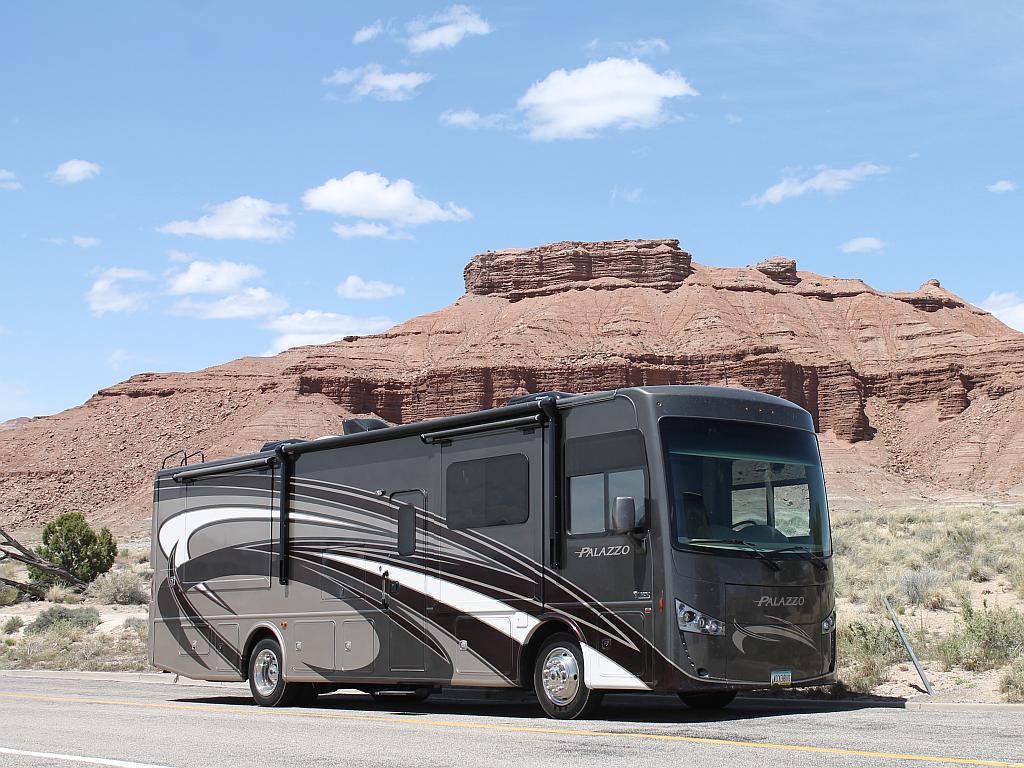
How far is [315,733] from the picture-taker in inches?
465

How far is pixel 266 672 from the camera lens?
1600 cm

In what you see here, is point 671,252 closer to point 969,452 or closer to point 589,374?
point 589,374

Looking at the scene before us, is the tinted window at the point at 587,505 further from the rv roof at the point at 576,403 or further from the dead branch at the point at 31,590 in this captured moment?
the dead branch at the point at 31,590

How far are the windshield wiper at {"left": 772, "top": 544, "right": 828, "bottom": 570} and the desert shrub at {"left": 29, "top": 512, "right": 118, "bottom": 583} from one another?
101 feet

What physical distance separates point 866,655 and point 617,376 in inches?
3588

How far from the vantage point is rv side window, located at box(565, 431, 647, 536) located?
468 inches

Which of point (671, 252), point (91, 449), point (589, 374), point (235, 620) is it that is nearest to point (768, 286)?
point (671, 252)

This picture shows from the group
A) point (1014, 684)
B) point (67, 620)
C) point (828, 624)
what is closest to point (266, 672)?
point (828, 624)

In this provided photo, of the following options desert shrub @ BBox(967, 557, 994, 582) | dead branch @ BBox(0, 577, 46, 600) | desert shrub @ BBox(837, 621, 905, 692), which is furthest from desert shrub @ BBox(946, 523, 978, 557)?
dead branch @ BBox(0, 577, 46, 600)

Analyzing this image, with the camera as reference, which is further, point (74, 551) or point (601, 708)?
point (74, 551)

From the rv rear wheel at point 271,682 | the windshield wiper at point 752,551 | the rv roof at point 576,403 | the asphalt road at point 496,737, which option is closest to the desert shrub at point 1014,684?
the asphalt road at point 496,737

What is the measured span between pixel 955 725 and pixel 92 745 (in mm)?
7773

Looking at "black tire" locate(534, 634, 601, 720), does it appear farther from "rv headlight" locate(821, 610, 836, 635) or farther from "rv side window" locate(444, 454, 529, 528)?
"rv headlight" locate(821, 610, 836, 635)

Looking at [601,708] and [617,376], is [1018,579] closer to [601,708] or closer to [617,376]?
[601,708]
